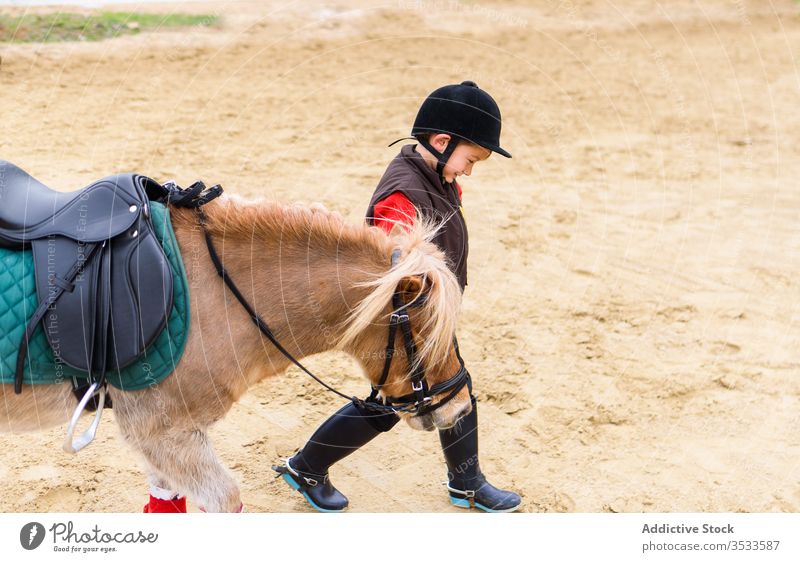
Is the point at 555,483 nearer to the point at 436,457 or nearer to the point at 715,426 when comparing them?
the point at 436,457

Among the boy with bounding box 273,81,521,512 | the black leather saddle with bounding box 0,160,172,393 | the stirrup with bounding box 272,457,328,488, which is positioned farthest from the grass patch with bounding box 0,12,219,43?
the black leather saddle with bounding box 0,160,172,393

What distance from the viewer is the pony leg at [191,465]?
2975 mm

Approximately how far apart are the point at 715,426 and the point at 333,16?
9.66 meters

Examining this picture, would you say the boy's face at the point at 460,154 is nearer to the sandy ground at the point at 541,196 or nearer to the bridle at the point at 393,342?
the bridle at the point at 393,342

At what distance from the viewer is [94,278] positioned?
108 inches

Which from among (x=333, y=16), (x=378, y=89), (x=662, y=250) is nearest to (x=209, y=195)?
(x=662, y=250)

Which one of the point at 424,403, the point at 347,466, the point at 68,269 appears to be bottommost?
the point at 347,466

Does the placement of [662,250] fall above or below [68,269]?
below

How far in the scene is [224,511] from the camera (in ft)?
10.1

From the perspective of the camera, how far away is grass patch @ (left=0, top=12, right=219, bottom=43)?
10.5 metres

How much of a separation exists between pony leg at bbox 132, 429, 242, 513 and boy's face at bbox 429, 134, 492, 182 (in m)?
1.61

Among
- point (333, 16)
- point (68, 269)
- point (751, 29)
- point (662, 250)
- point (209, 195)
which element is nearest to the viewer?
point (68, 269)
